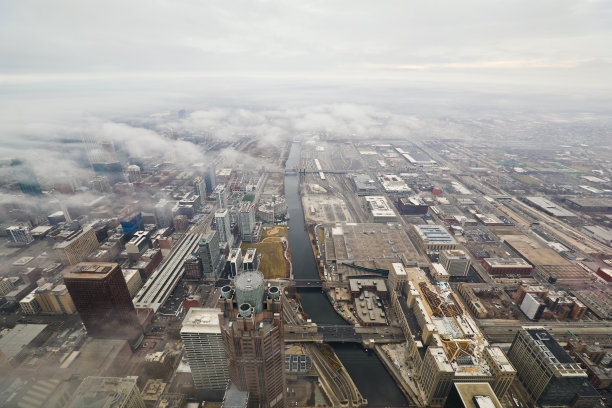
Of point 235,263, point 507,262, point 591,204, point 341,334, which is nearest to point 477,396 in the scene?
point 341,334

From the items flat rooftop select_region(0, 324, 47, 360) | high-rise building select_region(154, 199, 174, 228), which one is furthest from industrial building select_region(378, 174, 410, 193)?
flat rooftop select_region(0, 324, 47, 360)

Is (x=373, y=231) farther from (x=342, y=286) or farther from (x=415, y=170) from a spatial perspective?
(x=415, y=170)

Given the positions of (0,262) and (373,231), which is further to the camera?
(373,231)

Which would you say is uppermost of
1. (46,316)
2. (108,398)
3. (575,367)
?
(108,398)

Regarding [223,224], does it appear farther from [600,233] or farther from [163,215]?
[600,233]

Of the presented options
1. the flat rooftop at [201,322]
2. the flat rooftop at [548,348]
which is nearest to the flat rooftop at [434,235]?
the flat rooftop at [548,348]

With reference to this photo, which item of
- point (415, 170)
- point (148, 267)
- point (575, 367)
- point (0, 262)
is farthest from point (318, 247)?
point (415, 170)
